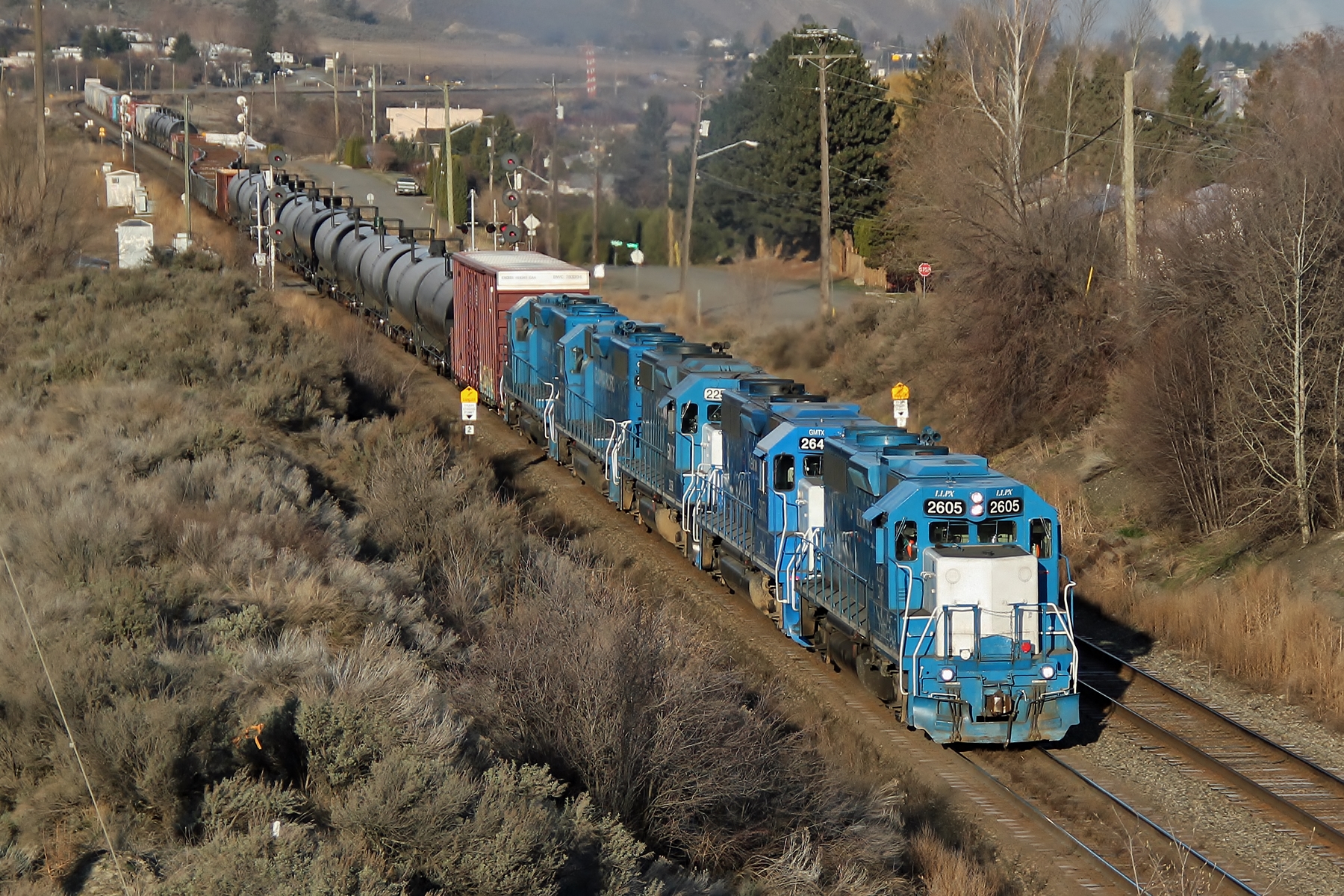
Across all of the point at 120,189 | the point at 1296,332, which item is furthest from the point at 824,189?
the point at 120,189

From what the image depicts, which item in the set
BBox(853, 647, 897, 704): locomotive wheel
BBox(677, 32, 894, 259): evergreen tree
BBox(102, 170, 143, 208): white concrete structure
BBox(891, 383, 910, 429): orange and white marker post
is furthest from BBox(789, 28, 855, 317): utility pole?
BBox(102, 170, 143, 208): white concrete structure

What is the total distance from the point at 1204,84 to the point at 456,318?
2294 inches

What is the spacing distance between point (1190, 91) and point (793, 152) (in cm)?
2158

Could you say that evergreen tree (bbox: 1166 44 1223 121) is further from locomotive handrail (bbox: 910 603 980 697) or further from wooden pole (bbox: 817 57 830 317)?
locomotive handrail (bbox: 910 603 980 697)

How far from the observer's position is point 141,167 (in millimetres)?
99188

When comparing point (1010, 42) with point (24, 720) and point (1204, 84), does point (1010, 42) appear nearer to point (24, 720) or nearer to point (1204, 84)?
point (24, 720)

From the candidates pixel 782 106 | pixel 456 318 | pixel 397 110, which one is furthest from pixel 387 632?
pixel 397 110

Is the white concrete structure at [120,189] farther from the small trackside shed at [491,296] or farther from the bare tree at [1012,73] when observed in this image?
the bare tree at [1012,73]

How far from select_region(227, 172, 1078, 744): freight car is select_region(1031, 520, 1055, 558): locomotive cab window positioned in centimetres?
3

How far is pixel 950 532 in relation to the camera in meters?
16.3

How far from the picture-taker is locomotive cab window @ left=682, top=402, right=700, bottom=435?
24109 millimetres

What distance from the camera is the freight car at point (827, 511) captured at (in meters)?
16.1

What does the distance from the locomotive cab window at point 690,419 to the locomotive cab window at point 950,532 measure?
8.26 meters

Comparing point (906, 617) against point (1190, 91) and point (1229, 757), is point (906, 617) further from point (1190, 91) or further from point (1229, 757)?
point (1190, 91)
